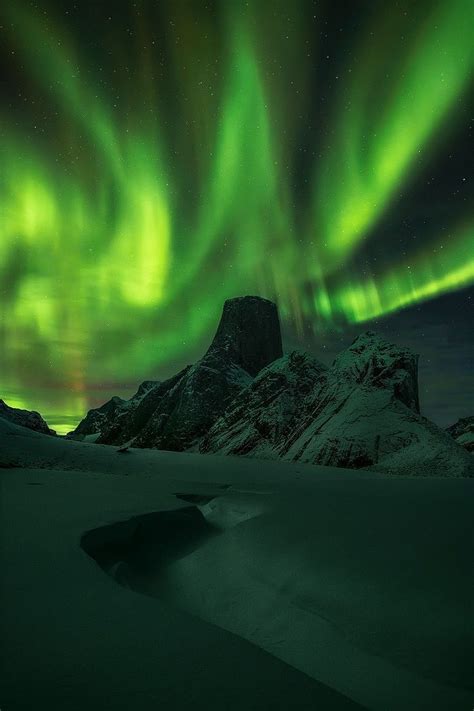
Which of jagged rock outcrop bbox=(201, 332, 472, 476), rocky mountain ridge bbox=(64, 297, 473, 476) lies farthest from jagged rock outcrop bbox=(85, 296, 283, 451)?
jagged rock outcrop bbox=(201, 332, 472, 476)

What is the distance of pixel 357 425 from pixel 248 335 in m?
64.5

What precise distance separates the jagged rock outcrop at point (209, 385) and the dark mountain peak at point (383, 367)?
2821 cm

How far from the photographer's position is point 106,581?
11.4ft

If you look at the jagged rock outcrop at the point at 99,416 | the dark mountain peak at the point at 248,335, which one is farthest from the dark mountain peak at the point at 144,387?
the dark mountain peak at the point at 248,335

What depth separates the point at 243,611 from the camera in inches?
149

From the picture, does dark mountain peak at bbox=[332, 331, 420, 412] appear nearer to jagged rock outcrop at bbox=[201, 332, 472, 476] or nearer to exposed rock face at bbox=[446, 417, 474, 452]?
jagged rock outcrop at bbox=[201, 332, 472, 476]

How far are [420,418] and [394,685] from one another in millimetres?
27757

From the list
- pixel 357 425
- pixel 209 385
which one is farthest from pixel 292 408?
pixel 209 385

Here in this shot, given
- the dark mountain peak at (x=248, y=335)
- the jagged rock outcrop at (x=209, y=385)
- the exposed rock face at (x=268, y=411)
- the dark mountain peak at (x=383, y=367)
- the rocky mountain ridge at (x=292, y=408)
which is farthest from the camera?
the dark mountain peak at (x=248, y=335)

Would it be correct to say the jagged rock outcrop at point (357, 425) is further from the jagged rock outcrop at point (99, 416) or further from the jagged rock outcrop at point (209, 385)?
the jagged rock outcrop at point (99, 416)

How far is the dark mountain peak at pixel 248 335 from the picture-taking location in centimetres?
8831

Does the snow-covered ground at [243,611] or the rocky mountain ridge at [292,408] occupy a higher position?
the rocky mountain ridge at [292,408]

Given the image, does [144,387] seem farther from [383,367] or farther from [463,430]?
[383,367]

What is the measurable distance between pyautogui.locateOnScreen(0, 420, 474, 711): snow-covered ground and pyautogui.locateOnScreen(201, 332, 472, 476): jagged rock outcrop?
718 inches
